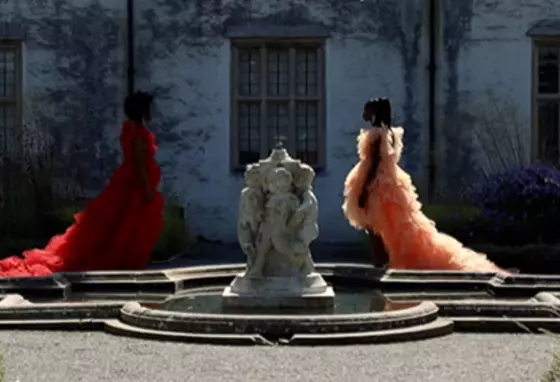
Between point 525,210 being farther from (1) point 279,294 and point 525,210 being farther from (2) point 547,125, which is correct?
(1) point 279,294

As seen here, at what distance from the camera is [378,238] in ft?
37.7

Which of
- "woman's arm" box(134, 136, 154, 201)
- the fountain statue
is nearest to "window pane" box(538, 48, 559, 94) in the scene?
"woman's arm" box(134, 136, 154, 201)

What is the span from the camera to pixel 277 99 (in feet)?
56.5

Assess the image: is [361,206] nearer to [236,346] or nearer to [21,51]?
[236,346]

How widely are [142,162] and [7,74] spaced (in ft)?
21.2

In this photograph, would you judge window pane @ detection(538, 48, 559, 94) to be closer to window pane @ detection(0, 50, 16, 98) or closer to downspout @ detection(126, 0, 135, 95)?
downspout @ detection(126, 0, 135, 95)

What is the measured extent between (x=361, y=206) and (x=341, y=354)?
4218mm

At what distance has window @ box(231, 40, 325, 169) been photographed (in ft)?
56.3

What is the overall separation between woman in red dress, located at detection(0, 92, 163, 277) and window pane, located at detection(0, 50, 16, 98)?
612cm

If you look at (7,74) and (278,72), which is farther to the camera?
(7,74)

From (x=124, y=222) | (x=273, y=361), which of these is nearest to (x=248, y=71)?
(x=124, y=222)

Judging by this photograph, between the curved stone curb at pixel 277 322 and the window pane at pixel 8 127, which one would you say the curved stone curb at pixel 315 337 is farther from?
the window pane at pixel 8 127

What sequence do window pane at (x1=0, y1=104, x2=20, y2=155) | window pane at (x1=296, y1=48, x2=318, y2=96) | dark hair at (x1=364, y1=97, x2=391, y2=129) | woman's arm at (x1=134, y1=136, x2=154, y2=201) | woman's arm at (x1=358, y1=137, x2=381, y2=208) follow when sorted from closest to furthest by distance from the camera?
woman's arm at (x1=358, y1=137, x2=381, y2=208) → dark hair at (x1=364, y1=97, x2=391, y2=129) → woman's arm at (x1=134, y1=136, x2=154, y2=201) → window pane at (x1=0, y1=104, x2=20, y2=155) → window pane at (x1=296, y1=48, x2=318, y2=96)

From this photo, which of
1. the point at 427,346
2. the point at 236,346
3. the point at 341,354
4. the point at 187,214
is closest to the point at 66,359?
the point at 236,346
